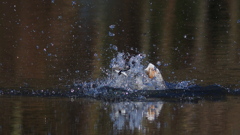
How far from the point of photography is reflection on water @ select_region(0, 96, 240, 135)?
328 inches

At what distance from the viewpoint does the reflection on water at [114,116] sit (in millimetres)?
8344

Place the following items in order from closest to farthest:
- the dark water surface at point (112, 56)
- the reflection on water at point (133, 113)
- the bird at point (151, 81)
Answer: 1. the reflection on water at point (133, 113)
2. the dark water surface at point (112, 56)
3. the bird at point (151, 81)

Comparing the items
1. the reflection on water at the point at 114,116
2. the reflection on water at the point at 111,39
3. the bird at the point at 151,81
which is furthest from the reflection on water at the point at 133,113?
the reflection on water at the point at 111,39

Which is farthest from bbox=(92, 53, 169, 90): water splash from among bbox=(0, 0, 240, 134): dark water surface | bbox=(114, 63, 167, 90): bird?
bbox=(0, 0, 240, 134): dark water surface

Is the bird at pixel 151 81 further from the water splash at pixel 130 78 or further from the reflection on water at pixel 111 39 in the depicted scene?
the reflection on water at pixel 111 39

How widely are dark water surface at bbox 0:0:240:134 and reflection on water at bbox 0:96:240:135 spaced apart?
12mm

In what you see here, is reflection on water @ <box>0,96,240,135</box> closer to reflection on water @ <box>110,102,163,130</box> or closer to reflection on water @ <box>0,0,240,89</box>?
reflection on water @ <box>110,102,163,130</box>

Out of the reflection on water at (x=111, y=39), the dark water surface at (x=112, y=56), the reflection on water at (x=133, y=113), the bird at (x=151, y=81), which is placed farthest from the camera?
the reflection on water at (x=111, y=39)

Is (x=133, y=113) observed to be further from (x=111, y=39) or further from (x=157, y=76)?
(x=111, y=39)

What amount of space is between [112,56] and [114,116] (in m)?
6.03

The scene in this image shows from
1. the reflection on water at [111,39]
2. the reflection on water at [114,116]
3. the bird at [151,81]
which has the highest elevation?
the reflection on water at [111,39]

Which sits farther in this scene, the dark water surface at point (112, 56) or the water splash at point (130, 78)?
the water splash at point (130, 78)

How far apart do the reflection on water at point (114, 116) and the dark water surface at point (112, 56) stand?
1 centimetres

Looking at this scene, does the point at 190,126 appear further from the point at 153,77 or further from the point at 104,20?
the point at 104,20
